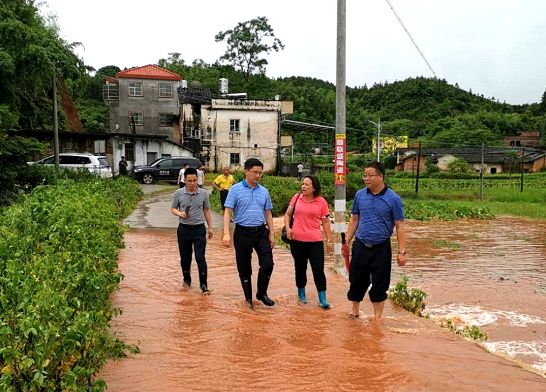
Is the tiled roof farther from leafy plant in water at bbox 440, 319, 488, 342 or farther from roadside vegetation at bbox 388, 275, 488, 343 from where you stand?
leafy plant in water at bbox 440, 319, 488, 342

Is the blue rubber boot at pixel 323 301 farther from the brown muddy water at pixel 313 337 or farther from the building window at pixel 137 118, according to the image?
the building window at pixel 137 118

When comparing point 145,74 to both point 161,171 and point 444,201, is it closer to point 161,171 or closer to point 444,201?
point 161,171

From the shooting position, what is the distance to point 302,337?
6055 mm

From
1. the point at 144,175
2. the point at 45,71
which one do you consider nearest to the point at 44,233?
the point at 45,71

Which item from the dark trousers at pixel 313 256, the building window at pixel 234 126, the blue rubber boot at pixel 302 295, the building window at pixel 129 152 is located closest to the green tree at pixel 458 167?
the building window at pixel 234 126

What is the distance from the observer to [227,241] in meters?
7.04

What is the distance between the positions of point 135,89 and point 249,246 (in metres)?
44.1

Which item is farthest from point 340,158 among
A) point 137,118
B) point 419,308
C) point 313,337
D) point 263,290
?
point 137,118

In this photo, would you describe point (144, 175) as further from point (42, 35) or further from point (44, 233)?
point (44, 233)

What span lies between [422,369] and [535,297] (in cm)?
522

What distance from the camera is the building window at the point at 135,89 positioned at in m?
48.4

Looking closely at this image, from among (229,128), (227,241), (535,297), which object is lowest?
(535,297)

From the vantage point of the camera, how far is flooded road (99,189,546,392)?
4.80m

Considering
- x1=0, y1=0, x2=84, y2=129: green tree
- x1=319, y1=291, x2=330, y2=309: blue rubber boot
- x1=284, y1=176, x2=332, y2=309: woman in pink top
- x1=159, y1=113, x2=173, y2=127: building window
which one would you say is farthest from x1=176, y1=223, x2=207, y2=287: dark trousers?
x1=159, y1=113, x2=173, y2=127: building window
